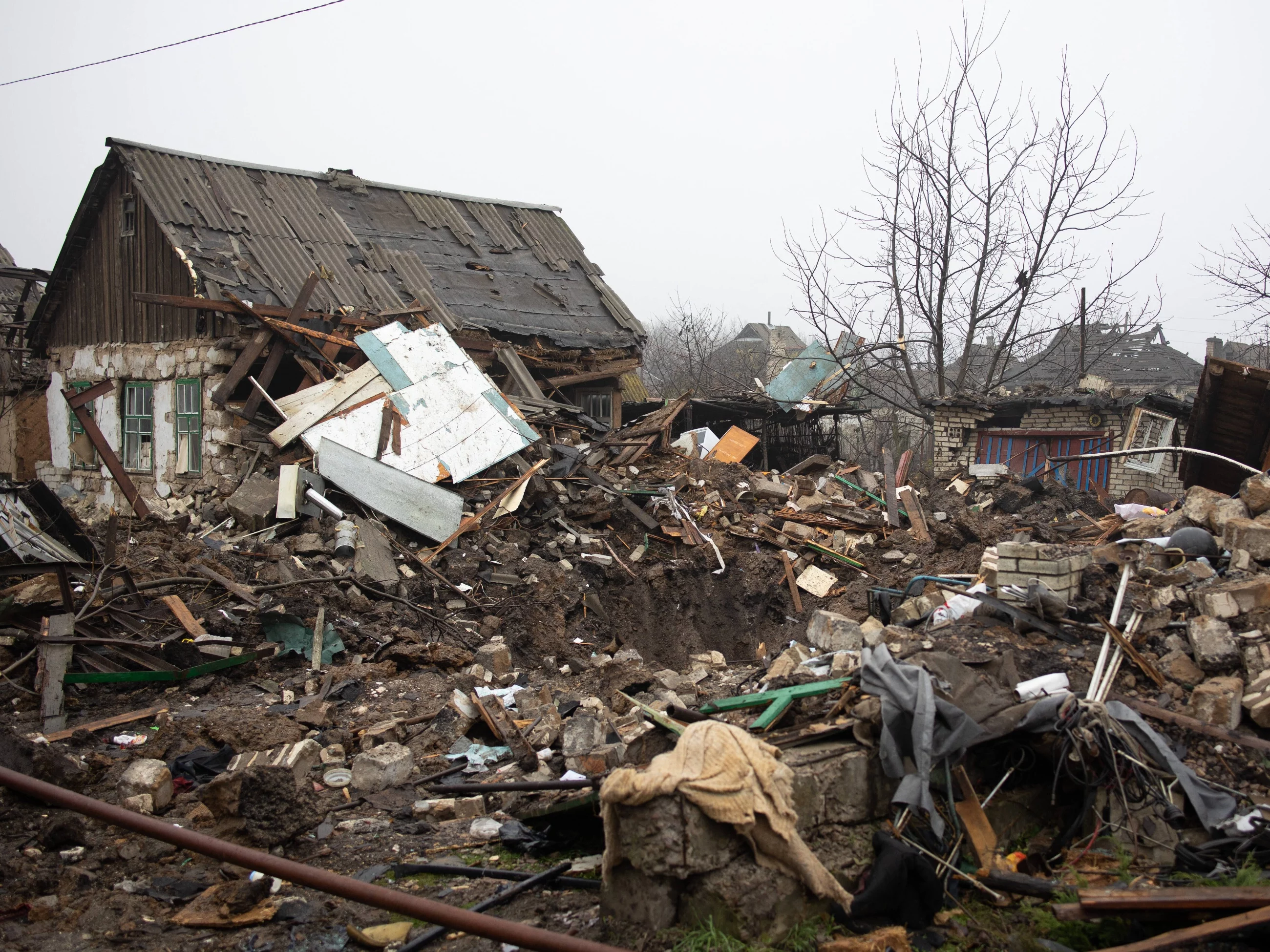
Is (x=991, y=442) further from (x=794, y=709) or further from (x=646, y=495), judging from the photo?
(x=794, y=709)

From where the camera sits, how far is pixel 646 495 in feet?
45.4

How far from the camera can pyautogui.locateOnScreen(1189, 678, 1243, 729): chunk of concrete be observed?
16.4 ft

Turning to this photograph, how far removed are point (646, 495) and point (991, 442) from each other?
9.05 m

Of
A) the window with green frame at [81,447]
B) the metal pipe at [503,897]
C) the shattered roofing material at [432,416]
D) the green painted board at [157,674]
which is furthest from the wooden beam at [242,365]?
the metal pipe at [503,897]

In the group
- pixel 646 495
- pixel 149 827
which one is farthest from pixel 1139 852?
pixel 646 495

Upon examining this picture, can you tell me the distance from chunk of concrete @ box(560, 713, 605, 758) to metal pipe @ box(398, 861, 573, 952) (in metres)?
1.37

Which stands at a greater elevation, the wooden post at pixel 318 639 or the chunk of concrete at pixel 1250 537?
the chunk of concrete at pixel 1250 537

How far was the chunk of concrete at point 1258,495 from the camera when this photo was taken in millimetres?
7246

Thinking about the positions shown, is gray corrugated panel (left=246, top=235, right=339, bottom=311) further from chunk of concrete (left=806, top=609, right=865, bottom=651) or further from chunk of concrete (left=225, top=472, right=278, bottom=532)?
chunk of concrete (left=806, top=609, right=865, bottom=651)

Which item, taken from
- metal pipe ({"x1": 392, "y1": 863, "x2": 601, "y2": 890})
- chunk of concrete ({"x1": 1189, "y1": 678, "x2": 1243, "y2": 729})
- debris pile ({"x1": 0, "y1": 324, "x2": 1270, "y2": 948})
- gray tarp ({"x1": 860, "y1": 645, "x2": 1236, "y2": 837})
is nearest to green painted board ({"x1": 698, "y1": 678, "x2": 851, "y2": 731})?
debris pile ({"x1": 0, "y1": 324, "x2": 1270, "y2": 948})

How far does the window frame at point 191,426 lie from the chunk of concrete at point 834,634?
9951 mm

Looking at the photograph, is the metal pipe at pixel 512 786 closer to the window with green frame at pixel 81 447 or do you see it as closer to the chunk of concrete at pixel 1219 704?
the chunk of concrete at pixel 1219 704

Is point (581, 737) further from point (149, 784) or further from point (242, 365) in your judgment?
point (242, 365)

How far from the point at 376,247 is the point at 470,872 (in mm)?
14087
